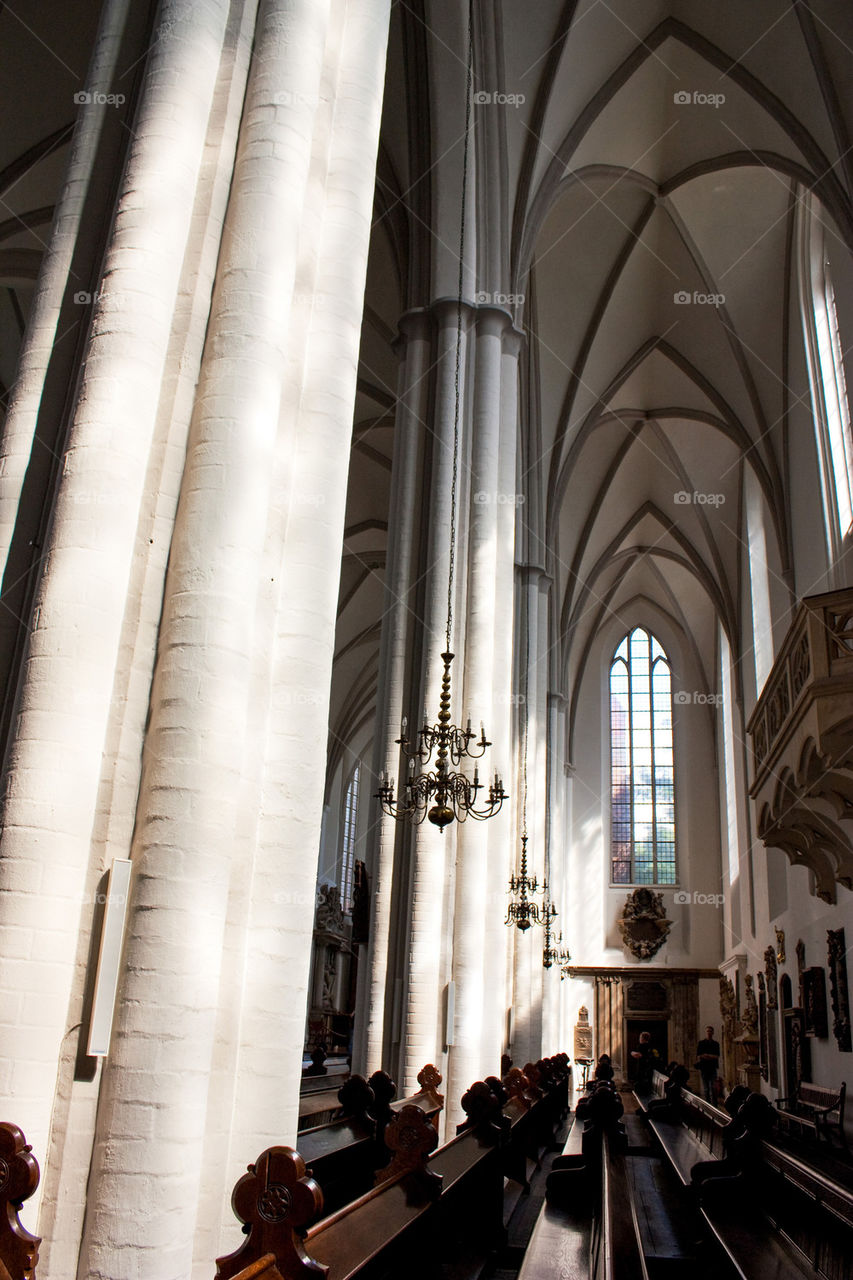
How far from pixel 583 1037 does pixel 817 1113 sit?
13.6 m

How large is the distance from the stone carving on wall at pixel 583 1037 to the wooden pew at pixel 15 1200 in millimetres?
24785

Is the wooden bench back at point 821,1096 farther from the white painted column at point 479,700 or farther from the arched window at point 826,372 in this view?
the arched window at point 826,372

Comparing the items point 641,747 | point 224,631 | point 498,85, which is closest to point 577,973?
point 641,747

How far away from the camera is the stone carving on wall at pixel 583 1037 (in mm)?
25672

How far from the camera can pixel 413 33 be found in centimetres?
1123

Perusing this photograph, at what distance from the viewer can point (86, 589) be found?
A: 383 cm

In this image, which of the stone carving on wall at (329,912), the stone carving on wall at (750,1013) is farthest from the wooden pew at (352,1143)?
the stone carving on wall at (329,912)

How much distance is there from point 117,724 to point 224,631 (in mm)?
516

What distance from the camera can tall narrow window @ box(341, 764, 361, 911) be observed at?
96.6 ft

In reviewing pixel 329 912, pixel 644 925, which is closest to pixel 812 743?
pixel 644 925

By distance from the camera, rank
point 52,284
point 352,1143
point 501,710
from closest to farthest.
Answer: point 52,284
point 352,1143
point 501,710

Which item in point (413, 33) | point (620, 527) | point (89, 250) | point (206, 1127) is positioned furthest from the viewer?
point (620, 527)

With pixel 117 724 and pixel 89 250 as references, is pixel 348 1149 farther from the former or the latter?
pixel 89 250

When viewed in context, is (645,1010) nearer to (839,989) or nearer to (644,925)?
(644,925)
